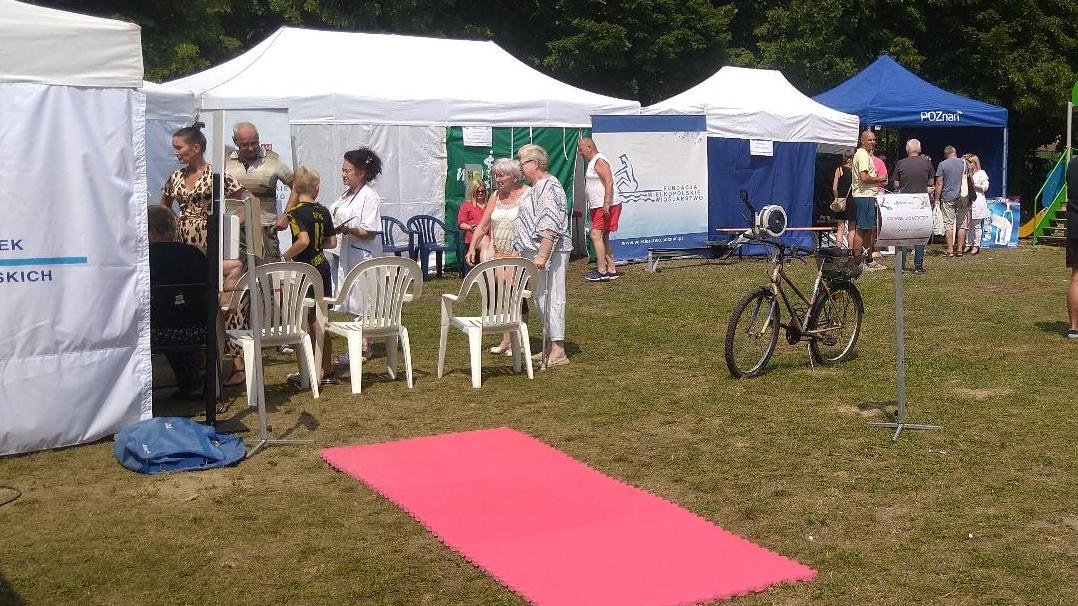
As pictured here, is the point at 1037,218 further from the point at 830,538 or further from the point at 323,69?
the point at 830,538

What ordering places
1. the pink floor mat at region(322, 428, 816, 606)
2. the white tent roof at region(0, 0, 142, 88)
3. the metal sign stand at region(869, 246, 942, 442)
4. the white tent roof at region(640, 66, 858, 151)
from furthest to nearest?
the white tent roof at region(640, 66, 858, 151), the metal sign stand at region(869, 246, 942, 442), the white tent roof at region(0, 0, 142, 88), the pink floor mat at region(322, 428, 816, 606)

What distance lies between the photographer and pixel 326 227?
832 centimetres

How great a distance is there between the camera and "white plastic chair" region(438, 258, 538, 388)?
8.23 meters

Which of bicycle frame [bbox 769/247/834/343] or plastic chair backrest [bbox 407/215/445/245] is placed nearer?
bicycle frame [bbox 769/247/834/343]

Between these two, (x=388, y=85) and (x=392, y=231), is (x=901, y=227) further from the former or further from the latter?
(x=388, y=85)

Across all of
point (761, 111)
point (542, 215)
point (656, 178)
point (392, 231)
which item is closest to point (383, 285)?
point (542, 215)

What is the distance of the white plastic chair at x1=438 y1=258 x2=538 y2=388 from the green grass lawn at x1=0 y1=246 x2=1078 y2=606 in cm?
27

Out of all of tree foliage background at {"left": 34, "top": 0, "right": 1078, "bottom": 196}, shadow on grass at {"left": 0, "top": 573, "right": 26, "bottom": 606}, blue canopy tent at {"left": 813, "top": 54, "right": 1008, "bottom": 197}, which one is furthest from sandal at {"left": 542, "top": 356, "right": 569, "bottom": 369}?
tree foliage background at {"left": 34, "top": 0, "right": 1078, "bottom": 196}

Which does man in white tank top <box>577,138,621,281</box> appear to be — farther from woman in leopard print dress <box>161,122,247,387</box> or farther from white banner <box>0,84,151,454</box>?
white banner <box>0,84,151,454</box>

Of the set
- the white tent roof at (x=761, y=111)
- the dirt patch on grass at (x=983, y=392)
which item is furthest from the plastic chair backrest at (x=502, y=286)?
the white tent roof at (x=761, y=111)

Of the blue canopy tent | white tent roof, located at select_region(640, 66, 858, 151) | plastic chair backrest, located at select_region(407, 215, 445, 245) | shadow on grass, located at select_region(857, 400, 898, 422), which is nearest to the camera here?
shadow on grass, located at select_region(857, 400, 898, 422)

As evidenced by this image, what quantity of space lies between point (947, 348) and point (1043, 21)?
20.3 m

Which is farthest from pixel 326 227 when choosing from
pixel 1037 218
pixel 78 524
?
pixel 1037 218

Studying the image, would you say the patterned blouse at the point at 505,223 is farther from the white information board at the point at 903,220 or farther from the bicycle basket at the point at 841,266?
the white information board at the point at 903,220
